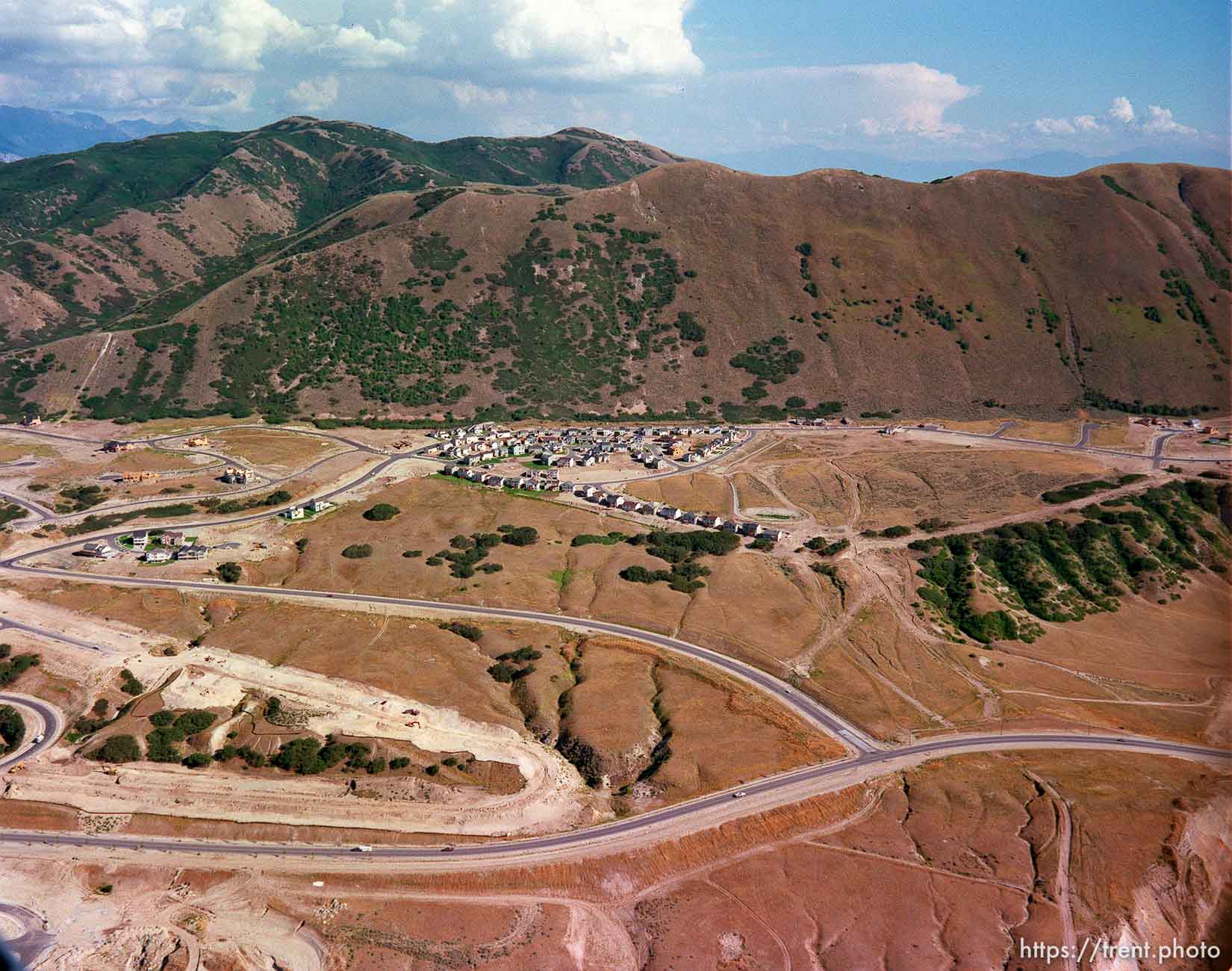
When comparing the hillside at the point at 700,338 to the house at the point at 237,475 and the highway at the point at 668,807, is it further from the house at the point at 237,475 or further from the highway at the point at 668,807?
the highway at the point at 668,807

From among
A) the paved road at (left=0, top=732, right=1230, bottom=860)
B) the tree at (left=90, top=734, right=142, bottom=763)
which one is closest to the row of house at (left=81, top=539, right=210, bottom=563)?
the tree at (left=90, top=734, right=142, bottom=763)

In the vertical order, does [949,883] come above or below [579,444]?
below

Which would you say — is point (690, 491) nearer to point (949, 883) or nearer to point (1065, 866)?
point (949, 883)

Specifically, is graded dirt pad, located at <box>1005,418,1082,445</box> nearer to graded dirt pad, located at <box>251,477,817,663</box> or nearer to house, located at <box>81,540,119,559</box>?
graded dirt pad, located at <box>251,477,817,663</box>

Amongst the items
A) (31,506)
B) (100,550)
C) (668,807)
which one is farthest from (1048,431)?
(31,506)

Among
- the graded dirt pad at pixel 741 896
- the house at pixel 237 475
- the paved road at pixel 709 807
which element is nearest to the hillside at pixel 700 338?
the house at pixel 237 475

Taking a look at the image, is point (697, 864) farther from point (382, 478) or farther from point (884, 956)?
point (382, 478)

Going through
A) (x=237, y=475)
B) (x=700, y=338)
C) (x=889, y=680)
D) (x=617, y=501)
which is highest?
(x=700, y=338)

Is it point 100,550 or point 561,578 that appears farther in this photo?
point 561,578
